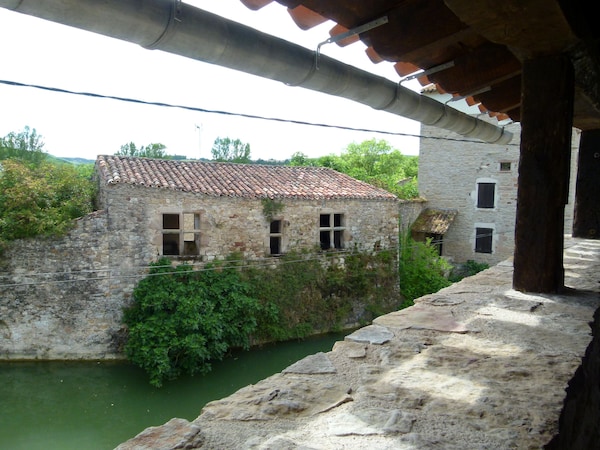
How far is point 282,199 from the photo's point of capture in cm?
1084

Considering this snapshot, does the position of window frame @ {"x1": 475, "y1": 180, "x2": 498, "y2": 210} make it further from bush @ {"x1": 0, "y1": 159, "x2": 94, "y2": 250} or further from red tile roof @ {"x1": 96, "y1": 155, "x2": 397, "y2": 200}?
bush @ {"x1": 0, "y1": 159, "x2": 94, "y2": 250}

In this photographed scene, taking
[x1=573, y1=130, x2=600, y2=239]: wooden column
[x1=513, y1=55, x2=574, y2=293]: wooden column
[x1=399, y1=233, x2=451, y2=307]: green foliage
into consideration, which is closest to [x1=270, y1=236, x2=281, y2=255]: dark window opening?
[x1=399, y1=233, x2=451, y2=307]: green foliage

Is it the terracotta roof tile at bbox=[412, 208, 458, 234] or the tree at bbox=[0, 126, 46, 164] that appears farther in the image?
the tree at bbox=[0, 126, 46, 164]

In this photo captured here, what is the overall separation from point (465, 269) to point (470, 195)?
2556 millimetres

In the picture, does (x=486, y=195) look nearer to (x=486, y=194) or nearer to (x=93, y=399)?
(x=486, y=194)

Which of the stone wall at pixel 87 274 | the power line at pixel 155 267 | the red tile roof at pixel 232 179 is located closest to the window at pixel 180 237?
the stone wall at pixel 87 274

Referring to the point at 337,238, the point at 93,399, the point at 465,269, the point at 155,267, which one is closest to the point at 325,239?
the point at 337,238

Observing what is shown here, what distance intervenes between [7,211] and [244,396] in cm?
935

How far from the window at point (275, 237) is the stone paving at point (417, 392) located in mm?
9007

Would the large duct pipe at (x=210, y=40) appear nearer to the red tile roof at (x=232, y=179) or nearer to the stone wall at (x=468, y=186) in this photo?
the red tile roof at (x=232, y=179)

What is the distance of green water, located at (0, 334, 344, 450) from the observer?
7.05 metres

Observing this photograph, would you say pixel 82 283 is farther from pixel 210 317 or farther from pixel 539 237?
pixel 539 237

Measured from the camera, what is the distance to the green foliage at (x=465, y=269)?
1541 centimetres

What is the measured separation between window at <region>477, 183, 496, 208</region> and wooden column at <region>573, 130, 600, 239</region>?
11193mm
